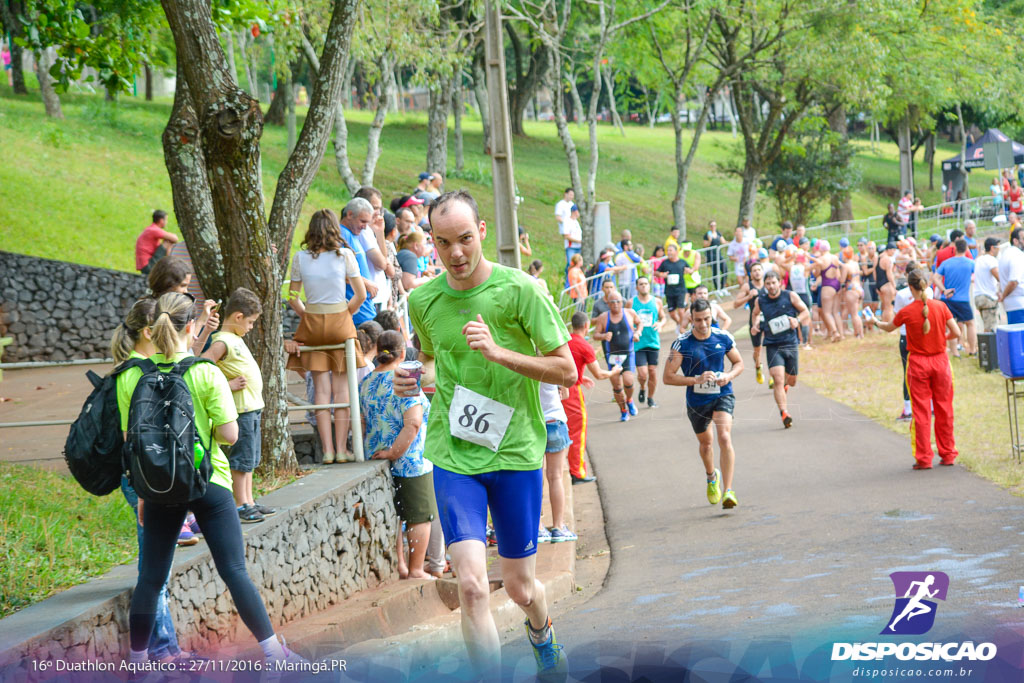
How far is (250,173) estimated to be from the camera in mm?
8266

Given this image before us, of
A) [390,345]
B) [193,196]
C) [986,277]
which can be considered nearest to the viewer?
[390,345]

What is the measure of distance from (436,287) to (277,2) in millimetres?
12490

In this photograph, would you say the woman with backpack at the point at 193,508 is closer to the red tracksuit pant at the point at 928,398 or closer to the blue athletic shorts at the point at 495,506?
the blue athletic shorts at the point at 495,506

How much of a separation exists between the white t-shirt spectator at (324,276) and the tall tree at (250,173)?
22 cm

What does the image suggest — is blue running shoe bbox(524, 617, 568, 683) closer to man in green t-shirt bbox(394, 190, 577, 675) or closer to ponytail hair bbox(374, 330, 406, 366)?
man in green t-shirt bbox(394, 190, 577, 675)

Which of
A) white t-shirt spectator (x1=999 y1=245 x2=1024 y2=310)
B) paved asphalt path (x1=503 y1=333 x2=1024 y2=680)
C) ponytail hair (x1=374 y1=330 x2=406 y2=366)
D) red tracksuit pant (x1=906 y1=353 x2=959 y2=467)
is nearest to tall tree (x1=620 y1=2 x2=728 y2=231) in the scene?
white t-shirt spectator (x1=999 y1=245 x2=1024 y2=310)

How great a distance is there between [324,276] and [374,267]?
1.56 m

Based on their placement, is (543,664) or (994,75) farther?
(994,75)

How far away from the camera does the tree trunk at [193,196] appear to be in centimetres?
835

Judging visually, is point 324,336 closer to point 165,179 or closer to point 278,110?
point 165,179

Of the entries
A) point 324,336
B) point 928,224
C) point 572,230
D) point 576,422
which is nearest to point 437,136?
point 572,230

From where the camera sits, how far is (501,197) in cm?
998

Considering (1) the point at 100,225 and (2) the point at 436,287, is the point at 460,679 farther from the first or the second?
(1) the point at 100,225

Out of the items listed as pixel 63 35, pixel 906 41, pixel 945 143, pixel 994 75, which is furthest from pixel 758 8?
pixel 945 143
